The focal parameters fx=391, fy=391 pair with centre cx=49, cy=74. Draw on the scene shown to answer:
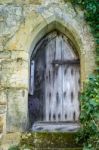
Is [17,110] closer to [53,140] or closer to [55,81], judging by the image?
[53,140]

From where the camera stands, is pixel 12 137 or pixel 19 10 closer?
pixel 12 137

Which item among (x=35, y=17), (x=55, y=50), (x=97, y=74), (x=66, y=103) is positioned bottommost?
(x=66, y=103)

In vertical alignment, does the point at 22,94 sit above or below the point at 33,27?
below

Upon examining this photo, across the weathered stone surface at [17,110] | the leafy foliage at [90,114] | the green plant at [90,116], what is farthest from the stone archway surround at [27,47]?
the green plant at [90,116]

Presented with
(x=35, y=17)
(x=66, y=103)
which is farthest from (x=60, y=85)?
(x=35, y=17)

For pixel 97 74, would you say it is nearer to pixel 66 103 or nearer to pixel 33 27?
pixel 66 103

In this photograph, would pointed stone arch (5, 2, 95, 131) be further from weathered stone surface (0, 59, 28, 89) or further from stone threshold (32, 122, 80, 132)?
stone threshold (32, 122, 80, 132)

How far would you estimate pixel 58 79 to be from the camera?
5.47 m

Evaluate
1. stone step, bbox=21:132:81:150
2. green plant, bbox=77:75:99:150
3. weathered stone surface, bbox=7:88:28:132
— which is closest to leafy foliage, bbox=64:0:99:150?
green plant, bbox=77:75:99:150

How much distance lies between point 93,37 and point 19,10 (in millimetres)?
Answer: 1090

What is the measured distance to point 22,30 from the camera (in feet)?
17.5

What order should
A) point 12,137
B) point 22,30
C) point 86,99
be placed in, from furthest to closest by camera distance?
point 22,30 < point 12,137 < point 86,99

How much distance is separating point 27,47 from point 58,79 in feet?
2.07

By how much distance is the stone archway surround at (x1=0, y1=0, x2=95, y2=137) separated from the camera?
5.09 meters
